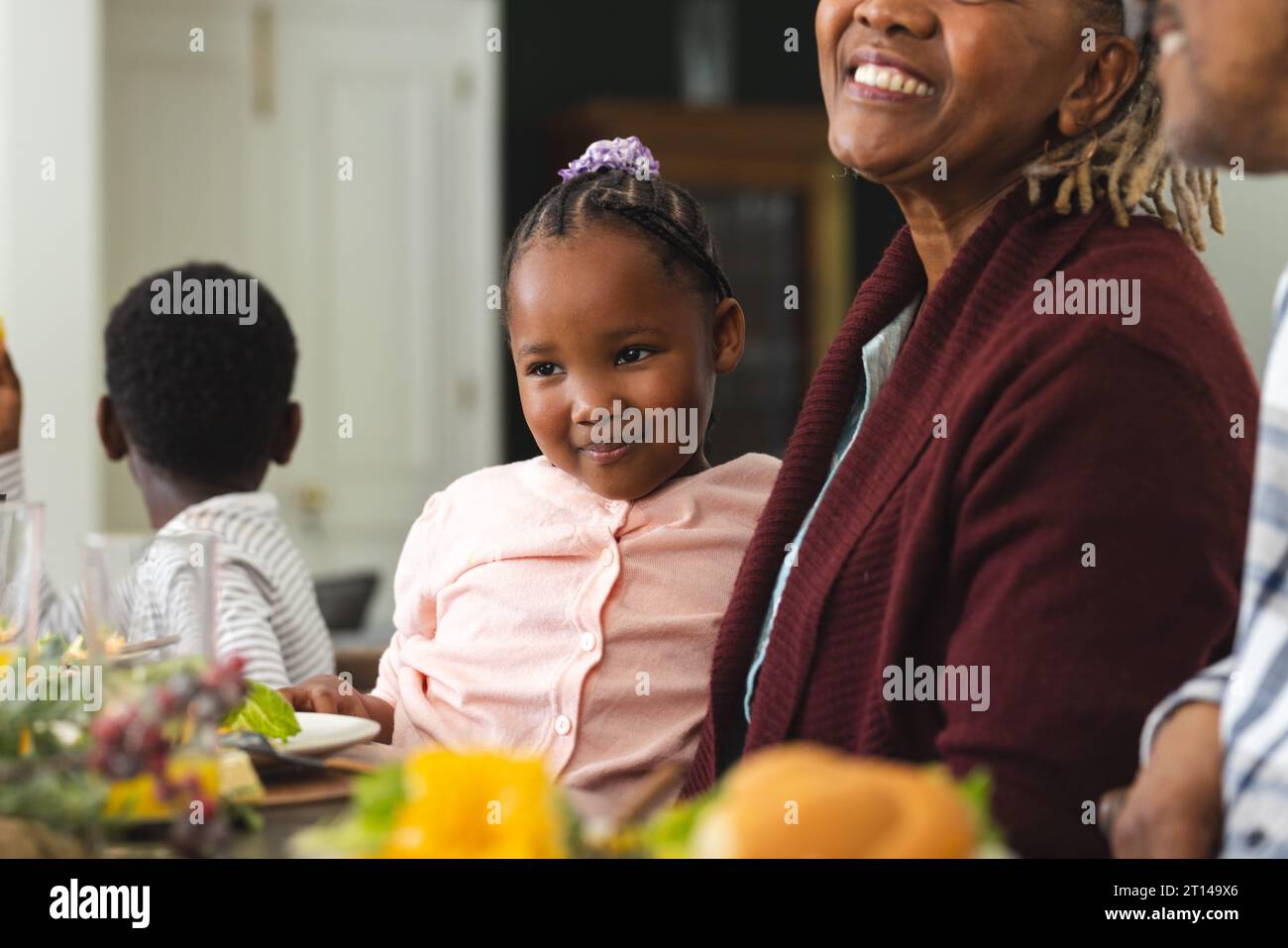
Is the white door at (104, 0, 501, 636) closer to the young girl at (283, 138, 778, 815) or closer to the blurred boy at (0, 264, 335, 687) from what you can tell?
the blurred boy at (0, 264, 335, 687)

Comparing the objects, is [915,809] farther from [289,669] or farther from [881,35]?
[289,669]

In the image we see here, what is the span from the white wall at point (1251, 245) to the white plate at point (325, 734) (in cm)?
109

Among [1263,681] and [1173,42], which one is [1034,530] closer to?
[1263,681]

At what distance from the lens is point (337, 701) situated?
159 centimetres

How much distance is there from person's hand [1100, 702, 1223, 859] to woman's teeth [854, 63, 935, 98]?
60 centimetres

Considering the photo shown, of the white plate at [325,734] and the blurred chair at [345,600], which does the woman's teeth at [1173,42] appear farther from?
the blurred chair at [345,600]

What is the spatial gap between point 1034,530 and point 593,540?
0.68 meters

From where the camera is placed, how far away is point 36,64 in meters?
4.73

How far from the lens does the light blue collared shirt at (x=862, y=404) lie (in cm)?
141

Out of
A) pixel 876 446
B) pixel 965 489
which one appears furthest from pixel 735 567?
pixel 965 489

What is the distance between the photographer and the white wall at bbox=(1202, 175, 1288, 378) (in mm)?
1830

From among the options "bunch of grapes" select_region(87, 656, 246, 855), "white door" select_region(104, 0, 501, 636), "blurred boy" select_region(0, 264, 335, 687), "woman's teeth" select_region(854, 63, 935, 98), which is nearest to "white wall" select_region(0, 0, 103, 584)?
"white door" select_region(104, 0, 501, 636)

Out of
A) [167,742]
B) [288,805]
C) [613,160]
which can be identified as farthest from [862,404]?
[167,742]

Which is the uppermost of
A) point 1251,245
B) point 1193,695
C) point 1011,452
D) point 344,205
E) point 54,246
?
point 344,205
